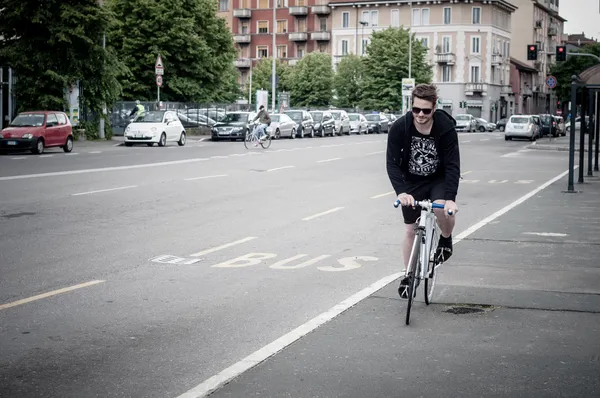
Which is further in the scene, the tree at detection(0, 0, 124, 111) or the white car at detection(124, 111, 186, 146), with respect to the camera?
the tree at detection(0, 0, 124, 111)

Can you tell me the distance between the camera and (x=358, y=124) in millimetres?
72125

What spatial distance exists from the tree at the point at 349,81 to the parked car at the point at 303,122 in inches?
1762

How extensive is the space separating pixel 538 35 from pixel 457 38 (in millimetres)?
31488

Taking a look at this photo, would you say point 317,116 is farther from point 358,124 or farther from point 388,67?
point 388,67

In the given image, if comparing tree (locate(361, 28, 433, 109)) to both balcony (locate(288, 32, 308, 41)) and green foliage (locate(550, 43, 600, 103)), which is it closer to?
balcony (locate(288, 32, 308, 41))

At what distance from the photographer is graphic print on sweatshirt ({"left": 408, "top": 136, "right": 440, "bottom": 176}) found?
7750 millimetres

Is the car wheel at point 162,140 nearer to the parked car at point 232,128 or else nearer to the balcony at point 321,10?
the parked car at point 232,128

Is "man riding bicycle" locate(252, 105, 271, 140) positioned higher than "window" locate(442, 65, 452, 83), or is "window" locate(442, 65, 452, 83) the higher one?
"window" locate(442, 65, 452, 83)

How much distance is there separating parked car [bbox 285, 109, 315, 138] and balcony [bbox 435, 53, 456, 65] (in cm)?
5334

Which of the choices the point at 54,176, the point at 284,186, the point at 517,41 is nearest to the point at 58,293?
the point at 284,186

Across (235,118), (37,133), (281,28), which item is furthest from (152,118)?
(281,28)

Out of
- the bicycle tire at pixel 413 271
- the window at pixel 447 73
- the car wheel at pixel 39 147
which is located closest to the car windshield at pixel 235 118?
the car wheel at pixel 39 147

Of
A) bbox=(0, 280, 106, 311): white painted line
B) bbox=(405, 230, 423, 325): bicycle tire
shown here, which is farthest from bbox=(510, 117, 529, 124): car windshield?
bbox=(405, 230, 423, 325): bicycle tire

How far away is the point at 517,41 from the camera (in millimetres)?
132875
